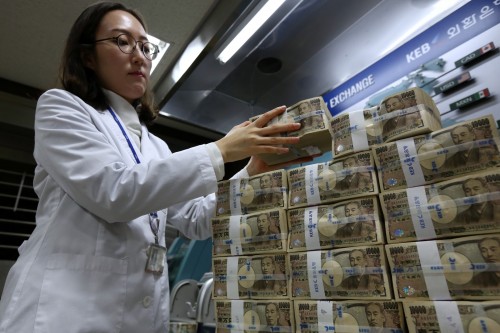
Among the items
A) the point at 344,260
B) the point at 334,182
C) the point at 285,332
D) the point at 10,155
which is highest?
the point at 10,155

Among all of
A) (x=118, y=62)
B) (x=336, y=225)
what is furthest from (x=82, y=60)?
(x=336, y=225)

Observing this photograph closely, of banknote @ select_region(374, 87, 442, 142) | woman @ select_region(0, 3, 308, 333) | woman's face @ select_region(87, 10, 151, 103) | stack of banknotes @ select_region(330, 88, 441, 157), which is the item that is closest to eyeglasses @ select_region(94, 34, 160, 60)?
woman's face @ select_region(87, 10, 151, 103)

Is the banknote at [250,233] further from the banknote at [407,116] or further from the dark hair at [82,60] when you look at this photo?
the dark hair at [82,60]

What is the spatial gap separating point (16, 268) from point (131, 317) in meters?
0.37

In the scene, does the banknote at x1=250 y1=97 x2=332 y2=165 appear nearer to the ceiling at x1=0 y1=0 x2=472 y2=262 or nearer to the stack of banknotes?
the stack of banknotes

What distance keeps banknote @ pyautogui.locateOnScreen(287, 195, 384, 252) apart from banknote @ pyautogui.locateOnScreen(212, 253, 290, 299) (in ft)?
0.26

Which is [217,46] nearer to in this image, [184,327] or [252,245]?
[252,245]

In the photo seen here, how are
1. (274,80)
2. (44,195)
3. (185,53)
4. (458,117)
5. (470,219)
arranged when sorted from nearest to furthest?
(470,219) < (44,195) < (458,117) < (185,53) < (274,80)

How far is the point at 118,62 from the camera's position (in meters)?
1.36

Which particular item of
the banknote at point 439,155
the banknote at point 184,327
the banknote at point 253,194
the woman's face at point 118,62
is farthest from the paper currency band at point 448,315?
the banknote at point 184,327

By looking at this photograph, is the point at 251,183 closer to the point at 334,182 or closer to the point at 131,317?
the point at 334,182

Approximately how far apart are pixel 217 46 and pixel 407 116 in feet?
5.13

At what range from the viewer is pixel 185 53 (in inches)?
97.6

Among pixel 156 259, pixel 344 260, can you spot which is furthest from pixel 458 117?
pixel 156 259
